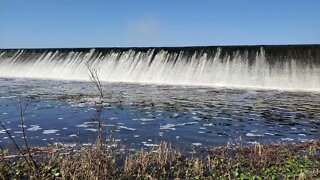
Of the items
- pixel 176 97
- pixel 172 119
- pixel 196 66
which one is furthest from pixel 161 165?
pixel 196 66

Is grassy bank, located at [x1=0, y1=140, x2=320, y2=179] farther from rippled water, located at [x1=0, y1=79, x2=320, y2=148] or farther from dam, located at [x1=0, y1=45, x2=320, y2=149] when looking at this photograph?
rippled water, located at [x1=0, y1=79, x2=320, y2=148]

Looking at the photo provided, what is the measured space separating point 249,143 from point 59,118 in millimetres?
8443

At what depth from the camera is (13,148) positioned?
11.3m

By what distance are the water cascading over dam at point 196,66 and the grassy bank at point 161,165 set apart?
20.8m

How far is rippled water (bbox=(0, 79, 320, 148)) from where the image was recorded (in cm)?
1382

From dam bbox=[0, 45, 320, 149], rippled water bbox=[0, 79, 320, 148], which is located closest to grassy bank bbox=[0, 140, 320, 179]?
dam bbox=[0, 45, 320, 149]

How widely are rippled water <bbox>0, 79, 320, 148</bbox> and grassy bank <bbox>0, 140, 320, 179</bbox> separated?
2.41m

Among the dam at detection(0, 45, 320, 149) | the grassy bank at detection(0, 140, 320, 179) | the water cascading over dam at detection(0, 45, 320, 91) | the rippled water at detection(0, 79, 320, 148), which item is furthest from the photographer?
the water cascading over dam at detection(0, 45, 320, 91)

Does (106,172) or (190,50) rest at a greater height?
(190,50)

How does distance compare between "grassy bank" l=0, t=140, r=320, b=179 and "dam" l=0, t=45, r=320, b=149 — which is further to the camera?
"dam" l=0, t=45, r=320, b=149

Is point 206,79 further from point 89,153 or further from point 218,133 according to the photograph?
point 89,153

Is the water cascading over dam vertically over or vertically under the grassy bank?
over

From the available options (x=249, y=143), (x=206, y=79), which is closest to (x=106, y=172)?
(x=249, y=143)

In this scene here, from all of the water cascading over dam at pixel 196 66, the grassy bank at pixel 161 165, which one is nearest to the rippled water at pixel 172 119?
the grassy bank at pixel 161 165
